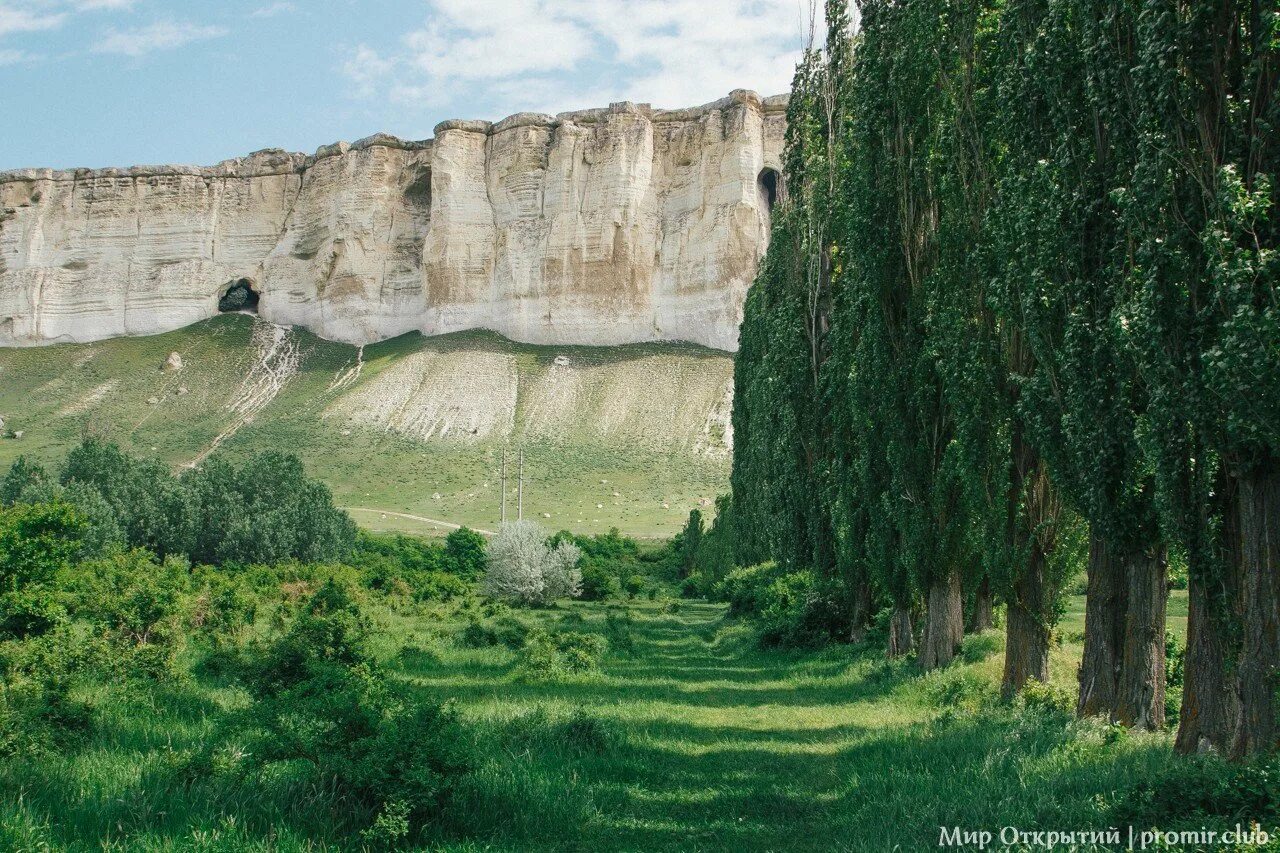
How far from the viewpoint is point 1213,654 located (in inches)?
286

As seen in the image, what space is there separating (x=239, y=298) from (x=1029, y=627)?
9911 cm

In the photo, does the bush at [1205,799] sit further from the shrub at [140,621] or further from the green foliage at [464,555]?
the green foliage at [464,555]

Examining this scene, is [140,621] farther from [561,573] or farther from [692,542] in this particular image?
[692,542]

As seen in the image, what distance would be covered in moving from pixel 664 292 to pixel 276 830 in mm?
88128

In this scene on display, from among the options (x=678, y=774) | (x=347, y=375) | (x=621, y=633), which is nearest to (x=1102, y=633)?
(x=678, y=774)

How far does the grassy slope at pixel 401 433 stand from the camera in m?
66.5

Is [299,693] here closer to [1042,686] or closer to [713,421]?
[1042,686]

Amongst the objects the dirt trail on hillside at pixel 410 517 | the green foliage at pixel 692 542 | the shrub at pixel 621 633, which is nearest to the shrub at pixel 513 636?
the shrub at pixel 621 633

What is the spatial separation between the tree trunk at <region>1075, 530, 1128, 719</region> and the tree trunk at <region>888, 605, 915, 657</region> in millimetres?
6336

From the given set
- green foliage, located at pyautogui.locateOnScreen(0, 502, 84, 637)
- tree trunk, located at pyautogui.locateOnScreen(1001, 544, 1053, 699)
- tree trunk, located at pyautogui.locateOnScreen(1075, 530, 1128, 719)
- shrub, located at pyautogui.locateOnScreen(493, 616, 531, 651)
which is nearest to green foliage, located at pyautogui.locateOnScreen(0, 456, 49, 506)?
green foliage, located at pyautogui.locateOnScreen(0, 502, 84, 637)

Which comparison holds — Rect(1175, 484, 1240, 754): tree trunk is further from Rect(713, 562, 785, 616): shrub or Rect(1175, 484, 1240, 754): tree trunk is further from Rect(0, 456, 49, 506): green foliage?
Rect(0, 456, 49, 506): green foliage

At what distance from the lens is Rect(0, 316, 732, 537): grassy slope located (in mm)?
66500

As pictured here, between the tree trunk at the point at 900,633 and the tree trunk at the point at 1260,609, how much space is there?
9.25 m

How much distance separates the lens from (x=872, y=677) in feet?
47.8
